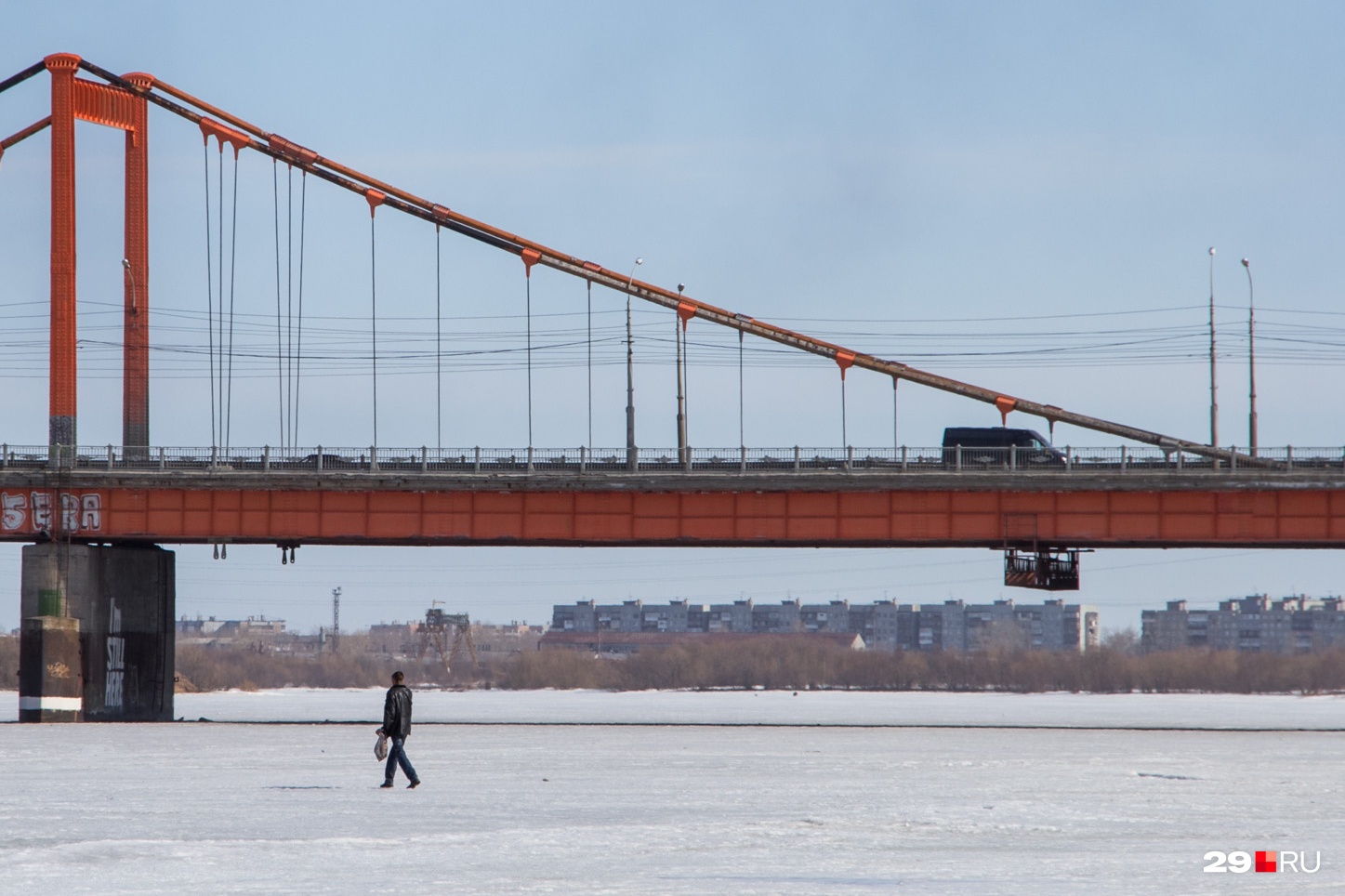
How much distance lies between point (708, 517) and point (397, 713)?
3405cm

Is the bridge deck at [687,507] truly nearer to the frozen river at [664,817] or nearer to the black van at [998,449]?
the black van at [998,449]

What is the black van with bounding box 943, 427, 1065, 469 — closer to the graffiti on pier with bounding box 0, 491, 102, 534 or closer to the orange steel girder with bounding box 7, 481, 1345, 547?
the orange steel girder with bounding box 7, 481, 1345, 547

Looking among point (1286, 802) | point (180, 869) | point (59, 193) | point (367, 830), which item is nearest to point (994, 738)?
point (1286, 802)

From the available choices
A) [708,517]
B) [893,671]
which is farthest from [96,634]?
[893,671]

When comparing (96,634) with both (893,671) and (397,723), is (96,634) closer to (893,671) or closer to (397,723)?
(397,723)

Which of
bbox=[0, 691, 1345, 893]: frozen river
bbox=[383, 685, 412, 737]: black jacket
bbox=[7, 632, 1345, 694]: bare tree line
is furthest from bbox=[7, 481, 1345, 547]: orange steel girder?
bbox=[7, 632, 1345, 694]: bare tree line

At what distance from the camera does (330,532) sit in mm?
61281

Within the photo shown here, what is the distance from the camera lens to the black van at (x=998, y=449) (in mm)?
59812

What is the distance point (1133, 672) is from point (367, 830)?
157076 mm

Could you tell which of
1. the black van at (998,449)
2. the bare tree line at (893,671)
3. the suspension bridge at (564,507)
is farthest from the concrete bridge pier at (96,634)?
the bare tree line at (893,671)

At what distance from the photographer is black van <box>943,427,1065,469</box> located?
Result: 196ft

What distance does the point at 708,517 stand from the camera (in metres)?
60.5

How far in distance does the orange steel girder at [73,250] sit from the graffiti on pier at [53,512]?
3.29 meters

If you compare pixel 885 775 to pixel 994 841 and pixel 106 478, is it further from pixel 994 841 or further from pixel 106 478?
pixel 106 478
